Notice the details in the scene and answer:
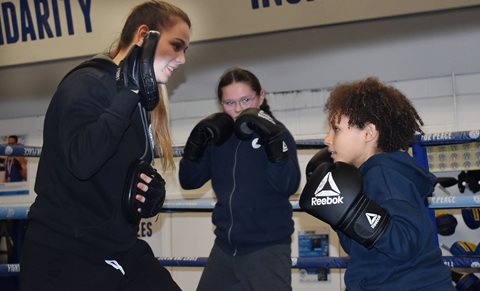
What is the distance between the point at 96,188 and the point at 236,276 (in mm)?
895

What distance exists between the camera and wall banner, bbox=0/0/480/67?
3.38m

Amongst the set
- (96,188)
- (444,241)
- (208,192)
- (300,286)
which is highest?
(96,188)

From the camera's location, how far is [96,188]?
1663 millimetres

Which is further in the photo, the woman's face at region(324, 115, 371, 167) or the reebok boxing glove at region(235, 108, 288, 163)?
the reebok boxing glove at region(235, 108, 288, 163)

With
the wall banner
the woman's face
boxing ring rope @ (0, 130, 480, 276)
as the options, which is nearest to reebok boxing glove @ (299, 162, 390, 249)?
the woman's face

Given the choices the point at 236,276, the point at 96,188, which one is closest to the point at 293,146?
the point at 236,276

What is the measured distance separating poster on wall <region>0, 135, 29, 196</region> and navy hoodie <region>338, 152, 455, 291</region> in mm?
4149

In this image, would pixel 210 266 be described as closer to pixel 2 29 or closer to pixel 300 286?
pixel 300 286

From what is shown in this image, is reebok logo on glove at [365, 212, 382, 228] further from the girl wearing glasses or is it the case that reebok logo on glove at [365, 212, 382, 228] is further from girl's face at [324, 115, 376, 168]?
the girl wearing glasses

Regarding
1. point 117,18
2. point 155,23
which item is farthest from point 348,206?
point 117,18

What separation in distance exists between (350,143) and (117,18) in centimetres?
256

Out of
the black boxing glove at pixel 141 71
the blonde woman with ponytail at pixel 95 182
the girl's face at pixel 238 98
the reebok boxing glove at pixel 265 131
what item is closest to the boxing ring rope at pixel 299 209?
the girl's face at pixel 238 98

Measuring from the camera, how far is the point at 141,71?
1623 millimetres

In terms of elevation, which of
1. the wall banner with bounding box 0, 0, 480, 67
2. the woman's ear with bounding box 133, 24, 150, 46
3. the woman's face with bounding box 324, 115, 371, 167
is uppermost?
the wall banner with bounding box 0, 0, 480, 67
